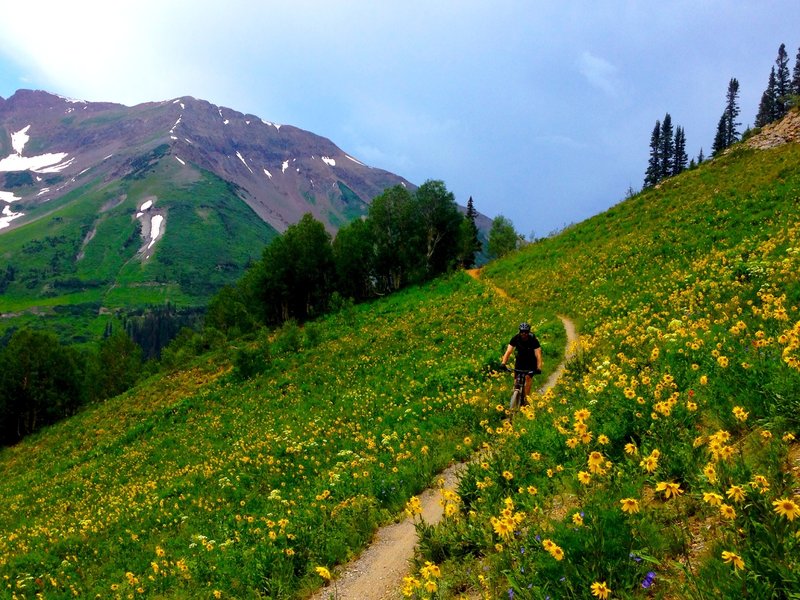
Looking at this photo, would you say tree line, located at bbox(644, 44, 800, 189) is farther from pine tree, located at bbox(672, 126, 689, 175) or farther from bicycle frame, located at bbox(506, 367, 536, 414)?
bicycle frame, located at bbox(506, 367, 536, 414)

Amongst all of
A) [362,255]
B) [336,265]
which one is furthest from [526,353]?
[336,265]

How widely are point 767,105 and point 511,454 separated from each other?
12991 cm

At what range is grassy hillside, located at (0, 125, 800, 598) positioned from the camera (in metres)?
4.25

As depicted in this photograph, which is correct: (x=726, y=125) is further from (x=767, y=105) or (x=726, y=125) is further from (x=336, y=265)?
(x=336, y=265)

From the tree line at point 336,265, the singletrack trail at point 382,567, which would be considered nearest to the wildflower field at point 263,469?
the singletrack trail at point 382,567

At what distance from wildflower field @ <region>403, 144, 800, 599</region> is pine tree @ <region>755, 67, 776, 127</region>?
11099cm

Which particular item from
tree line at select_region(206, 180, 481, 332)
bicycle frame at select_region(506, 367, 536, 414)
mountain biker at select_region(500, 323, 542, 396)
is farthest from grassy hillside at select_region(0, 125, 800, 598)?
tree line at select_region(206, 180, 481, 332)

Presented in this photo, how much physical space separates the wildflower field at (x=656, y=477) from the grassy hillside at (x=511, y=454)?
1.2 inches

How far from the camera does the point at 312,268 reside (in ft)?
191

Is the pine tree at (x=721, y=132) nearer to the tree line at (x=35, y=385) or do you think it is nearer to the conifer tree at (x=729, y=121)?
the conifer tree at (x=729, y=121)

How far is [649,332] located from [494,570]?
9.06 metres

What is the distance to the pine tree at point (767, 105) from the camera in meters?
94.4

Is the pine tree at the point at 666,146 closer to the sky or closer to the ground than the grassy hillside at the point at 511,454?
closer to the sky

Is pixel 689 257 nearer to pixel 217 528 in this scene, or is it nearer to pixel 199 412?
pixel 217 528
